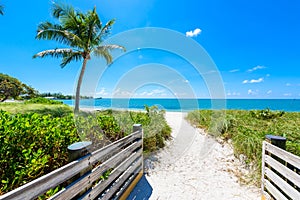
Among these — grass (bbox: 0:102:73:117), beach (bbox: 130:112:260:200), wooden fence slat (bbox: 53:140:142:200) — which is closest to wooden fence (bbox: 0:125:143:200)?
wooden fence slat (bbox: 53:140:142:200)

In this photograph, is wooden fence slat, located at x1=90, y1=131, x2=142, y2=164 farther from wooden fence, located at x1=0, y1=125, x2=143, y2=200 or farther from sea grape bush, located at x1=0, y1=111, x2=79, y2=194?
sea grape bush, located at x1=0, y1=111, x2=79, y2=194

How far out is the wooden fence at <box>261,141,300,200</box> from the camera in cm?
169

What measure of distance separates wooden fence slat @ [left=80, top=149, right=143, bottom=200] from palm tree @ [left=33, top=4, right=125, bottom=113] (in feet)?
26.6

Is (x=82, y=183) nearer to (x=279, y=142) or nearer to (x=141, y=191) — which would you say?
(x=141, y=191)

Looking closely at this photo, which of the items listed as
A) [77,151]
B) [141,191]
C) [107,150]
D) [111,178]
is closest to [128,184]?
[141,191]

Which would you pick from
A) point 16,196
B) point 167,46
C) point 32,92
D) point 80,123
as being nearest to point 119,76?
point 167,46

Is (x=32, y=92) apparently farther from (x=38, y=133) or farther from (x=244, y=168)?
(x=244, y=168)

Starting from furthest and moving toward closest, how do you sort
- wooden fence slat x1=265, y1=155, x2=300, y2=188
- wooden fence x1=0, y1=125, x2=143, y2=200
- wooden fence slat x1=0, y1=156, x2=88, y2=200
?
wooden fence slat x1=265, y1=155, x2=300, y2=188
wooden fence x1=0, y1=125, x2=143, y2=200
wooden fence slat x1=0, y1=156, x2=88, y2=200

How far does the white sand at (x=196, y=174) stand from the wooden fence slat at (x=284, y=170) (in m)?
0.81

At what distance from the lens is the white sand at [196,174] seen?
270 centimetres

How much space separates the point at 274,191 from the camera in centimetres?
210

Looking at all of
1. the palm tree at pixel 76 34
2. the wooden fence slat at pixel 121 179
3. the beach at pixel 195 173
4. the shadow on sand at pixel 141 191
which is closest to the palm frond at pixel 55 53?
the palm tree at pixel 76 34

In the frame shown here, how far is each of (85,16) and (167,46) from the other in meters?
6.92

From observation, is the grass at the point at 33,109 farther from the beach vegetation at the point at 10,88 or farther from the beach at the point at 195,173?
the beach vegetation at the point at 10,88
